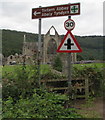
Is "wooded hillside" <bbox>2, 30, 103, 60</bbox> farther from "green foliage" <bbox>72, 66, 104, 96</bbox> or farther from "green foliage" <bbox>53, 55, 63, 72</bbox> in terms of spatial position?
"green foliage" <bbox>53, 55, 63, 72</bbox>

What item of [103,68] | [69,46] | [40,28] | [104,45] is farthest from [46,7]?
[103,68]

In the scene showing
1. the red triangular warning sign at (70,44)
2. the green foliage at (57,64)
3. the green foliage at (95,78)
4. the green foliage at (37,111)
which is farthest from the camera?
the green foliage at (57,64)

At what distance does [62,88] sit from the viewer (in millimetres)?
5812

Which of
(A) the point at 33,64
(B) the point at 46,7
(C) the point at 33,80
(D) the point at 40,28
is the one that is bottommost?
(C) the point at 33,80

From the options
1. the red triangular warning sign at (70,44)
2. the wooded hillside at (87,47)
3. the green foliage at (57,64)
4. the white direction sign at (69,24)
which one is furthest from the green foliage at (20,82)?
the green foliage at (57,64)

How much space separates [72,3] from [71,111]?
3138 mm

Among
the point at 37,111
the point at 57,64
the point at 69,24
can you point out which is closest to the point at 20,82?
the point at 37,111

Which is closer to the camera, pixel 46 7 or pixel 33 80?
pixel 33 80

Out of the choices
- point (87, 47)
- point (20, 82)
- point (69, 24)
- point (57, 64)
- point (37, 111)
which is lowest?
point (37, 111)

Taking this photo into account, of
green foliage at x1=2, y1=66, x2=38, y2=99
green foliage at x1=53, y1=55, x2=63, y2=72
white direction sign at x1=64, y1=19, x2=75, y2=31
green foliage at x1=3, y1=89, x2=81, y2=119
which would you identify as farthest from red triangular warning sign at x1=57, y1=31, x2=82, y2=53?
green foliage at x1=53, y1=55, x2=63, y2=72

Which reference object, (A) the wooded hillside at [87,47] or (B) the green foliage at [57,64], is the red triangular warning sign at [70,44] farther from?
(B) the green foliage at [57,64]

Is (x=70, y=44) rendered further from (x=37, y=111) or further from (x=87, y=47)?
(x=87, y=47)

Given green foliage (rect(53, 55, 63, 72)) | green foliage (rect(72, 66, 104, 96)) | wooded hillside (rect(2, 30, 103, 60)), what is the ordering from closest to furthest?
1. green foliage (rect(72, 66, 104, 96))
2. wooded hillside (rect(2, 30, 103, 60))
3. green foliage (rect(53, 55, 63, 72))

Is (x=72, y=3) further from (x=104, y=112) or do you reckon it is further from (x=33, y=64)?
(x=104, y=112)
